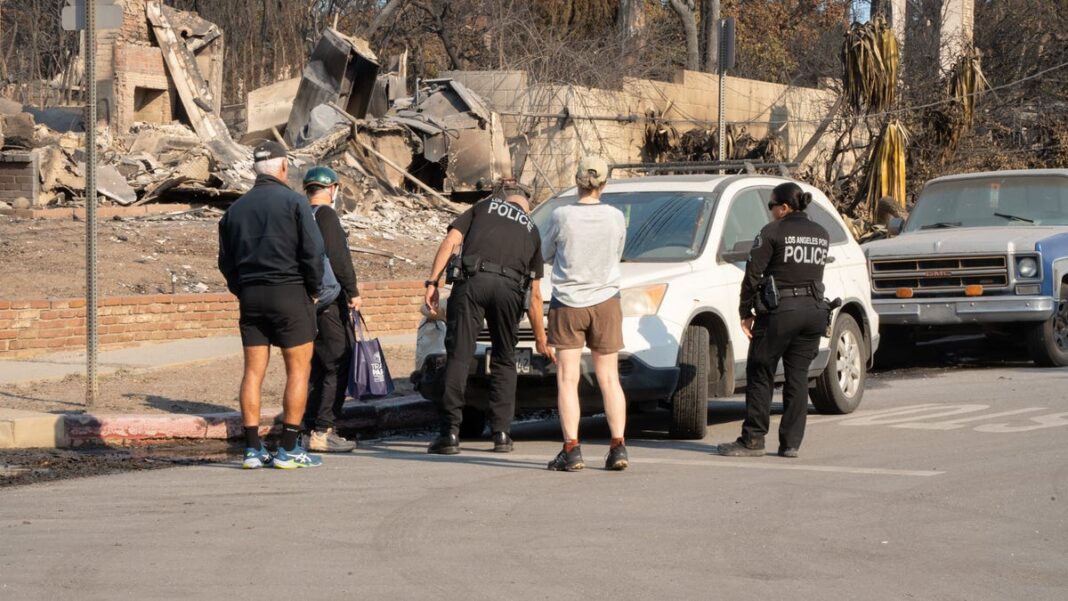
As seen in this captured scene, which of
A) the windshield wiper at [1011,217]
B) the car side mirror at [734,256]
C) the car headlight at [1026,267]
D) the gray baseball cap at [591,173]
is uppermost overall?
the gray baseball cap at [591,173]

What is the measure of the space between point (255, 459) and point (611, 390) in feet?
7.10

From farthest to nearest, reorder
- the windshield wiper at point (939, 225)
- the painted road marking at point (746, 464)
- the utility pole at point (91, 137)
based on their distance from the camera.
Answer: the windshield wiper at point (939, 225) < the utility pole at point (91, 137) < the painted road marking at point (746, 464)

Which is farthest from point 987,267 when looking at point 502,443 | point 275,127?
point 275,127

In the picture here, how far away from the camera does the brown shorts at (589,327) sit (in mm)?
8391

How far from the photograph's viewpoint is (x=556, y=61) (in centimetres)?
2512

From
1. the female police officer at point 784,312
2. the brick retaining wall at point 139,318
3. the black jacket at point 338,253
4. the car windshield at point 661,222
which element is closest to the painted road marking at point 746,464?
the female police officer at point 784,312

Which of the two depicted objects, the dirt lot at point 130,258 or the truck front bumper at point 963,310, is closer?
the truck front bumper at point 963,310

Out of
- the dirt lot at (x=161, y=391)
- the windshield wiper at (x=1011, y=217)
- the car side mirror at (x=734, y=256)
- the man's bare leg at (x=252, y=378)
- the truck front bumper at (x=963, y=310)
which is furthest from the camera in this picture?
the windshield wiper at (x=1011, y=217)

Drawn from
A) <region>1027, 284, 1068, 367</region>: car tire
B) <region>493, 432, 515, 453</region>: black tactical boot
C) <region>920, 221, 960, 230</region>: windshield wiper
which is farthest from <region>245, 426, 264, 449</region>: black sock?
<region>920, 221, 960, 230</region>: windshield wiper

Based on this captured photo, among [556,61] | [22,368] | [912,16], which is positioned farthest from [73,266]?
[912,16]

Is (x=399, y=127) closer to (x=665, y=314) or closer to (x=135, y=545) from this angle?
(x=665, y=314)

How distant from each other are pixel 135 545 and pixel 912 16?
3648 centimetres

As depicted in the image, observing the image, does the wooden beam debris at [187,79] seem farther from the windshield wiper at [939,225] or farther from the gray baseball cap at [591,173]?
the gray baseball cap at [591,173]

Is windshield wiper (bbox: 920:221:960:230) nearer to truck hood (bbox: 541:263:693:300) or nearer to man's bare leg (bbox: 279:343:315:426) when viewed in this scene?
truck hood (bbox: 541:263:693:300)
